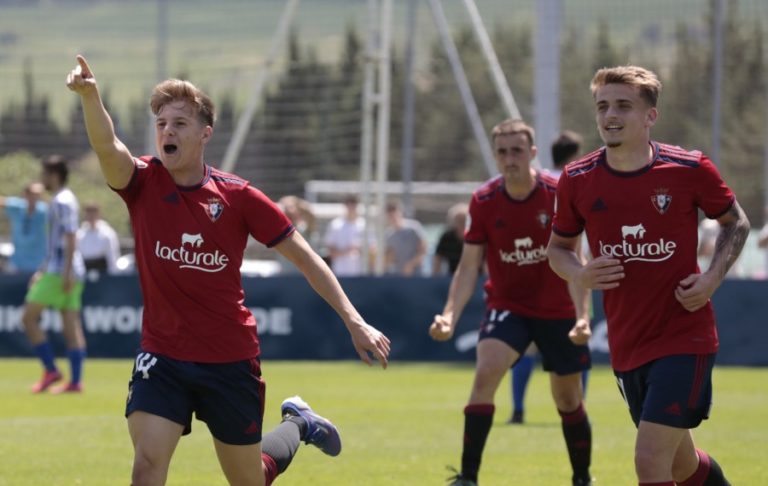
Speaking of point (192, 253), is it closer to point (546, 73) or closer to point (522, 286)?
point (522, 286)

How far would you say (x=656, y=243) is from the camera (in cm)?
682

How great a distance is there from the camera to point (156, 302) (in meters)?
6.82

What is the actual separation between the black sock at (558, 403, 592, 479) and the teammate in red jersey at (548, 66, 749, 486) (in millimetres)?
2172

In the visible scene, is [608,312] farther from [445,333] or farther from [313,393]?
[313,393]

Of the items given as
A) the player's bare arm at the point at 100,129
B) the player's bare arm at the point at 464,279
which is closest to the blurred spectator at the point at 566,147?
the player's bare arm at the point at 464,279

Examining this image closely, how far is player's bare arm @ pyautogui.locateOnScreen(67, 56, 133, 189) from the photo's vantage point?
20.8 feet

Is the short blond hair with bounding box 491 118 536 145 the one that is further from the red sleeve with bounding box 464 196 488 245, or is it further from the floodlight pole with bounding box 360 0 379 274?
the floodlight pole with bounding box 360 0 379 274

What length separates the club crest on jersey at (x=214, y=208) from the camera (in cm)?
682

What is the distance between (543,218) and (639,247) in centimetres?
264

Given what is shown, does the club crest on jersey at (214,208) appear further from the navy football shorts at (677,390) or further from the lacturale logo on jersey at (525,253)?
the lacturale logo on jersey at (525,253)

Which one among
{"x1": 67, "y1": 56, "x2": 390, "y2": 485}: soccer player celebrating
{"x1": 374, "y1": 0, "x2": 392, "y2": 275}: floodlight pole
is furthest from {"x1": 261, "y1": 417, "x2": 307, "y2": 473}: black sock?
{"x1": 374, "y1": 0, "x2": 392, "y2": 275}: floodlight pole

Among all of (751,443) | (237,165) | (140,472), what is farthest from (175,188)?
(237,165)

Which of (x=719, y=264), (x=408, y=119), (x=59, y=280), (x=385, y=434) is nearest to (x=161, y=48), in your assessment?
(x=408, y=119)

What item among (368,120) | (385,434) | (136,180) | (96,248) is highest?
(136,180)
